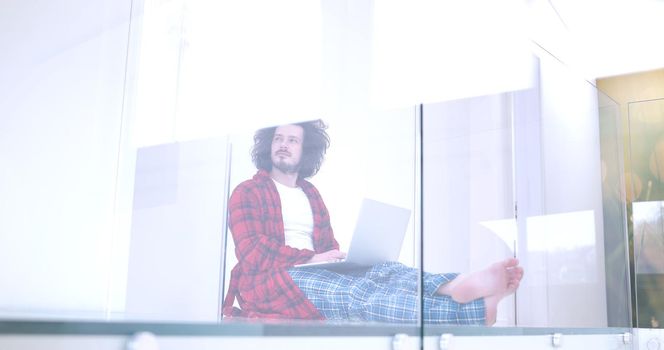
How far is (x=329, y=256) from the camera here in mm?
3234

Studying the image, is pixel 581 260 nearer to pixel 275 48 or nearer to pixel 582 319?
pixel 582 319

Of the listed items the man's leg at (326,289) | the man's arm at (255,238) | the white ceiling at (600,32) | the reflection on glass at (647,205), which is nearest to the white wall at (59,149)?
the man's arm at (255,238)

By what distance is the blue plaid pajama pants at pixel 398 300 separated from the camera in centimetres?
127

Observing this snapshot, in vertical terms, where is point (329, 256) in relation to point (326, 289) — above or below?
above

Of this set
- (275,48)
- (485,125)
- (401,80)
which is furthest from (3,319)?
(401,80)

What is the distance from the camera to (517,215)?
2.12 meters

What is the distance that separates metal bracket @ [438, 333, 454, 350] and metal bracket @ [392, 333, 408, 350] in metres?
0.10

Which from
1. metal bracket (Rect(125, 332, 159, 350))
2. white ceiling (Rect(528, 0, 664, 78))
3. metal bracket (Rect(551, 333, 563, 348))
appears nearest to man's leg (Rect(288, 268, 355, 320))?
metal bracket (Rect(551, 333, 563, 348))

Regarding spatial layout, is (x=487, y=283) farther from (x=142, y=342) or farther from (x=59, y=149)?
(x=59, y=149)

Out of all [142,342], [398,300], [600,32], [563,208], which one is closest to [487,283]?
[398,300]

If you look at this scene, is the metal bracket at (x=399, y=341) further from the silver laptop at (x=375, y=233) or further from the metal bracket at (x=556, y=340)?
the silver laptop at (x=375, y=233)

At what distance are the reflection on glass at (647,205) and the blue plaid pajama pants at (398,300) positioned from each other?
113 centimetres

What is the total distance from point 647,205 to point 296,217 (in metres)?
1.45

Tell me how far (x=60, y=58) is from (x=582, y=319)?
1840 mm
